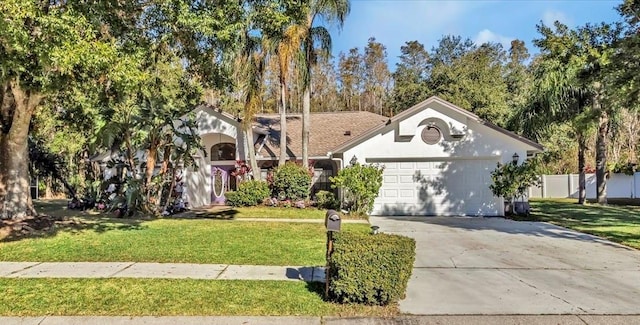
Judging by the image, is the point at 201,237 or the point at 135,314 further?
the point at 201,237

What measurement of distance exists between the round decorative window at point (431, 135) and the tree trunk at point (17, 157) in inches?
510

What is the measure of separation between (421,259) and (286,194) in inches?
465

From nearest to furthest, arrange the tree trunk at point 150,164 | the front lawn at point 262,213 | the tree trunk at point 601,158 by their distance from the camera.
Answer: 1. the tree trunk at point 150,164
2. the front lawn at point 262,213
3. the tree trunk at point 601,158

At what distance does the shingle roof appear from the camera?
22781 mm

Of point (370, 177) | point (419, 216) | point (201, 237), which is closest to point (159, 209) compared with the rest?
point (201, 237)

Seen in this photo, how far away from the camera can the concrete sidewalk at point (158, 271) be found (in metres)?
6.97

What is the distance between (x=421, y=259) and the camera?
346 inches

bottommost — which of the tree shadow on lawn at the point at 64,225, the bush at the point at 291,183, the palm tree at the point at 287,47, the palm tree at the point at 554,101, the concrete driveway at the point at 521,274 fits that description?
the concrete driveway at the point at 521,274

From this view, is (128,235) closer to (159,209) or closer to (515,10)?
(159,209)

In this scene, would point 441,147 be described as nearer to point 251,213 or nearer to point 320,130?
point 251,213

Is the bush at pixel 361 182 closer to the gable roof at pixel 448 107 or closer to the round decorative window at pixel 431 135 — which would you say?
the gable roof at pixel 448 107

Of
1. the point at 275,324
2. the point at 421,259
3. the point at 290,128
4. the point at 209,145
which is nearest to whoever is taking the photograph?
the point at 275,324

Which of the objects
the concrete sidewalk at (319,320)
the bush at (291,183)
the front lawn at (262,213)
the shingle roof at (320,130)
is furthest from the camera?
the shingle roof at (320,130)

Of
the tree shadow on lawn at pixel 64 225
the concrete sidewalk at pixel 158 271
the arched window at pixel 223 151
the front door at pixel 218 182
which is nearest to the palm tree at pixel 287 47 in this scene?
the arched window at pixel 223 151
